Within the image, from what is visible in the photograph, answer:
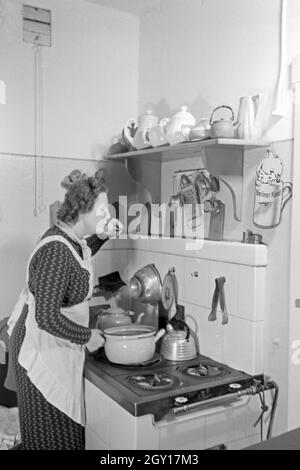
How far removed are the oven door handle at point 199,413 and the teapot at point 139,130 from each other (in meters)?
0.70

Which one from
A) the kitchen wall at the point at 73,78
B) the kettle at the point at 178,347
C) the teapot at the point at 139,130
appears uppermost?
the kitchen wall at the point at 73,78

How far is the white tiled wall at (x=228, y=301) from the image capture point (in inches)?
42.3

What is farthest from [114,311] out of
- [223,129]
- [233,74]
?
[233,74]

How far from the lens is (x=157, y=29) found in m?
1.41

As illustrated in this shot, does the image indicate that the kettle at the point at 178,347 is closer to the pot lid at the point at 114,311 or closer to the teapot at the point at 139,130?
the pot lid at the point at 114,311

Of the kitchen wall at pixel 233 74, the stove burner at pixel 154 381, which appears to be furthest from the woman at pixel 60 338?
the kitchen wall at pixel 233 74

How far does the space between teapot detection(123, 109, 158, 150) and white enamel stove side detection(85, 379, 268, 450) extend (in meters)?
0.65

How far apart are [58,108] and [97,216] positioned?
0.39 meters

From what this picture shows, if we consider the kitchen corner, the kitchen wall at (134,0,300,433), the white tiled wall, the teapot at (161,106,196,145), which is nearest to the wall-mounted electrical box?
the kitchen corner

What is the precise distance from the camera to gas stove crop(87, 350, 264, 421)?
0.94 meters

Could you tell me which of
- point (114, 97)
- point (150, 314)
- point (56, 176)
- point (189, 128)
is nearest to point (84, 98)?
point (114, 97)

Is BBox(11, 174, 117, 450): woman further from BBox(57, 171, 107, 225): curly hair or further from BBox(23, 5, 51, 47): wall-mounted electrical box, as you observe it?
BBox(23, 5, 51, 47): wall-mounted electrical box

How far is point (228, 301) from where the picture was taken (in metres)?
1.14

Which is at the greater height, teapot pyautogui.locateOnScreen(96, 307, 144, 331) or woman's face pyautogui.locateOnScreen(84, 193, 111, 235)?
woman's face pyautogui.locateOnScreen(84, 193, 111, 235)
